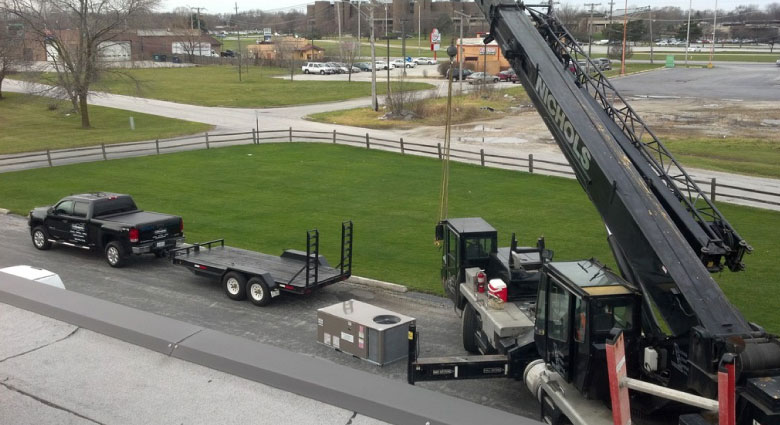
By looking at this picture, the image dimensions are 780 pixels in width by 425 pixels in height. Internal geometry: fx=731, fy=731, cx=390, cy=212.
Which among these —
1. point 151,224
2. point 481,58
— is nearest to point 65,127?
point 151,224

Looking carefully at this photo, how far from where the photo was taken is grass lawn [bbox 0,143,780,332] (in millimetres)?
20922

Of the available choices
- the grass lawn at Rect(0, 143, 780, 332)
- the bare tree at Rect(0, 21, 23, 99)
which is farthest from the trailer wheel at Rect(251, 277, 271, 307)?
the bare tree at Rect(0, 21, 23, 99)

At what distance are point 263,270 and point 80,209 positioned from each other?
7.72m

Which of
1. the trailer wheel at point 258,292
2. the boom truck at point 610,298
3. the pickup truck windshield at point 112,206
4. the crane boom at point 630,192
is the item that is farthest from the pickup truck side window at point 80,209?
the crane boom at point 630,192

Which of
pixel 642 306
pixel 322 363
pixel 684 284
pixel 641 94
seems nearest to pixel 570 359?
pixel 642 306

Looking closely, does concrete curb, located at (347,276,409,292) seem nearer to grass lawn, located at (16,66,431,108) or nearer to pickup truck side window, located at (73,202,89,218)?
pickup truck side window, located at (73,202,89,218)

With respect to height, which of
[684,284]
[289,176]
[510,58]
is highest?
[510,58]

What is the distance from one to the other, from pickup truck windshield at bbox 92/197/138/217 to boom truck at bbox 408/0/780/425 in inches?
524

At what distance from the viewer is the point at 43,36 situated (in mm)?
50719

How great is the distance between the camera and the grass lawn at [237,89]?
71.1 metres

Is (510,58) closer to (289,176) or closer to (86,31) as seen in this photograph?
(289,176)

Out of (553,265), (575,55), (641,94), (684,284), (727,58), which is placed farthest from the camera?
(727,58)

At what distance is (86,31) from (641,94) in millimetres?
51530

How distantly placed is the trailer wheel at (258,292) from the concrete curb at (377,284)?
8.92 feet
